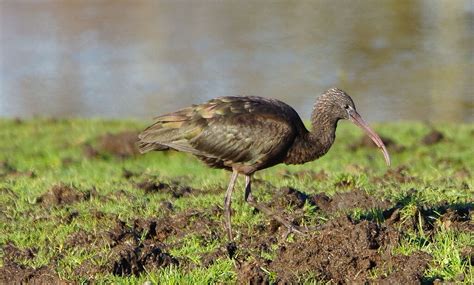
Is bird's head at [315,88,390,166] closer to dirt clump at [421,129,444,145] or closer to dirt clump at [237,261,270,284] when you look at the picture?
dirt clump at [237,261,270,284]

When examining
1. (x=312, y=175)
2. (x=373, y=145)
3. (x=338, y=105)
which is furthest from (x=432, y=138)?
(x=338, y=105)

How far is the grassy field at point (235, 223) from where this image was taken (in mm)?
6234

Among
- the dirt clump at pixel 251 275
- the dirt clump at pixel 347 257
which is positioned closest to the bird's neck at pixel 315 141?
the dirt clump at pixel 347 257

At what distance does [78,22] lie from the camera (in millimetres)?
31766

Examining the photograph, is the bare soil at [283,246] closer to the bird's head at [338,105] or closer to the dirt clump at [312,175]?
the bird's head at [338,105]

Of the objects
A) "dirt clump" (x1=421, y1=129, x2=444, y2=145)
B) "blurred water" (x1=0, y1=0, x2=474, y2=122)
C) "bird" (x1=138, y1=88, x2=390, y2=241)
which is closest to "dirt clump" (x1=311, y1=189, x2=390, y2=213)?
"bird" (x1=138, y1=88, x2=390, y2=241)

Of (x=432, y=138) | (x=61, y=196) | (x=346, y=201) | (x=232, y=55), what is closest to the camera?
(x=346, y=201)

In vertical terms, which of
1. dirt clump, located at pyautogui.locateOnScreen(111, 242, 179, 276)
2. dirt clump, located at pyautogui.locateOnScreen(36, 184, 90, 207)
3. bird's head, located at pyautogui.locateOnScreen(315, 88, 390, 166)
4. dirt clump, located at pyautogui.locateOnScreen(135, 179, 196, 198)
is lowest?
dirt clump, located at pyautogui.locateOnScreen(135, 179, 196, 198)

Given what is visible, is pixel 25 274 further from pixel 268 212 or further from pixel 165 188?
pixel 165 188

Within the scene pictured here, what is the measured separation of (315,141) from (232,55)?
→ 1806 centimetres

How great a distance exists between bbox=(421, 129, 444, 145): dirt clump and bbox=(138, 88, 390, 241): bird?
5.84 m

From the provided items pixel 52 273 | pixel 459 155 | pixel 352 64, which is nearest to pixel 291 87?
pixel 352 64

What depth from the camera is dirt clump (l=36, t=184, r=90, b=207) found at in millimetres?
9055

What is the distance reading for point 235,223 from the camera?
26.2ft
